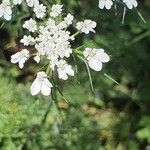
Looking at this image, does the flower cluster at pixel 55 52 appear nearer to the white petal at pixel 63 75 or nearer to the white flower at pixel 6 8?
the white petal at pixel 63 75

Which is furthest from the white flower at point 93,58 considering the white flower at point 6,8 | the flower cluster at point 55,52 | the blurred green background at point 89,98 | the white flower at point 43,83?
the blurred green background at point 89,98

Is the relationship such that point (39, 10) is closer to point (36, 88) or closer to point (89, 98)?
point (36, 88)

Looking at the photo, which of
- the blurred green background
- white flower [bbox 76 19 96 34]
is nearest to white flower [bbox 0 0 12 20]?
white flower [bbox 76 19 96 34]

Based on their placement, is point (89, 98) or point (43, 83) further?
point (89, 98)

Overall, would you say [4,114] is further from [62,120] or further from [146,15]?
[146,15]

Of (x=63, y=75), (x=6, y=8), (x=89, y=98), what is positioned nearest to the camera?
(x=63, y=75)

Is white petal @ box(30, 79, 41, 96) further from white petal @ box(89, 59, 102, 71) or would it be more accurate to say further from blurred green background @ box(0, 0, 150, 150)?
blurred green background @ box(0, 0, 150, 150)

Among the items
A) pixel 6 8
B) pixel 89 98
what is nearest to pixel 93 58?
pixel 6 8

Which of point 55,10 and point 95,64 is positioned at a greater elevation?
point 55,10

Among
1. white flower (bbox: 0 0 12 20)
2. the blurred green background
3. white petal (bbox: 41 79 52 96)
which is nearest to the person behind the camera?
white petal (bbox: 41 79 52 96)
